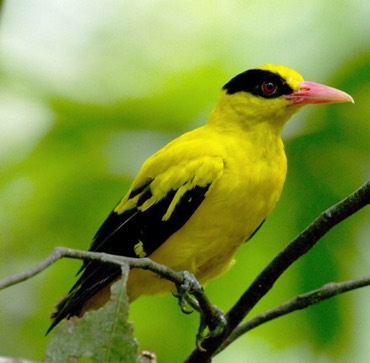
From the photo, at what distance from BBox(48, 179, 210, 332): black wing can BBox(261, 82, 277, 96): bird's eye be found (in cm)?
79

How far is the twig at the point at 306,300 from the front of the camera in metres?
2.83

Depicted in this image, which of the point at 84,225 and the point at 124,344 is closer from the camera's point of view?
the point at 124,344

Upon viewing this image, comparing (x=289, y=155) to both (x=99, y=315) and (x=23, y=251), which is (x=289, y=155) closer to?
(x=23, y=251)

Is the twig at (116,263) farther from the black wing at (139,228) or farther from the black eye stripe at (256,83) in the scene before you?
the black eye stripe at (256,83)

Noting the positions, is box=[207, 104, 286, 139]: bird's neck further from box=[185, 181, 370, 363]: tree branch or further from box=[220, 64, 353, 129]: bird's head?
box=[185, 181, 370, 363]: tree branch

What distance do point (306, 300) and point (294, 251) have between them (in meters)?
0.40

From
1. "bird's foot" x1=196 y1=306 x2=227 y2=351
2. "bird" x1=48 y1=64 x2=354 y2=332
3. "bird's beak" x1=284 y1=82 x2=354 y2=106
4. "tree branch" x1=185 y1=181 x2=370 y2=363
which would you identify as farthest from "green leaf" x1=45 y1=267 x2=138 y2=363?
"bird's beak" x1=284 y1=82 x2=354 y2=106

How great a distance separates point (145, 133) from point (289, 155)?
70 cm

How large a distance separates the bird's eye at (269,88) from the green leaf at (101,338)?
2.44m

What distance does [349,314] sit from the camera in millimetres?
3859

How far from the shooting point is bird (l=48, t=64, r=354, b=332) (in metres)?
3.90

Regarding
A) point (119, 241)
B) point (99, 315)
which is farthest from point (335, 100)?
point (99, 315)

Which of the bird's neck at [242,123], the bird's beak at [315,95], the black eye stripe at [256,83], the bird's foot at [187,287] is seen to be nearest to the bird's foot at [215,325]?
the bird's foot at [187,287]

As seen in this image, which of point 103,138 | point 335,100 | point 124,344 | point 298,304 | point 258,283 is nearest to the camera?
point 124,344
